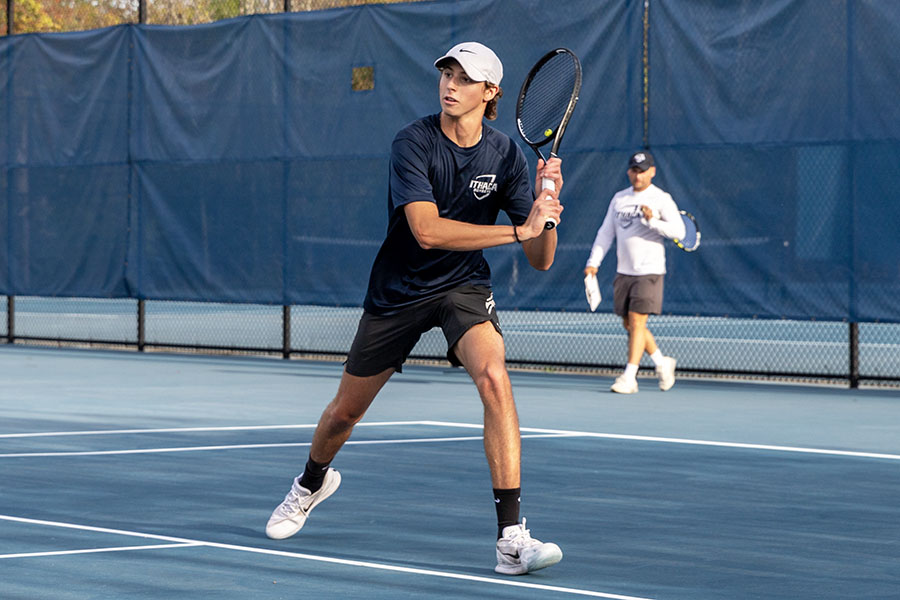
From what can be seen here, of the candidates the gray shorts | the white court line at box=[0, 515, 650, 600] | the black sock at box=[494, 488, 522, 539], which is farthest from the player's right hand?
the gray shorts

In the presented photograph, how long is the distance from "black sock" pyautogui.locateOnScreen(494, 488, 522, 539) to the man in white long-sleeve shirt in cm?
669

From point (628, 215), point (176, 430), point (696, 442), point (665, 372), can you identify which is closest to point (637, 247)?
point (628, 215)

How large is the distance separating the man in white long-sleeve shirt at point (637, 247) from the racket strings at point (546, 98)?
5.41 metres

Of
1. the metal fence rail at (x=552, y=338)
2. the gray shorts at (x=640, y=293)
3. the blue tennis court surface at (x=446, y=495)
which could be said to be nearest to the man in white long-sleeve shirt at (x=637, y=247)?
the gray shorts at (x=640, y=293)

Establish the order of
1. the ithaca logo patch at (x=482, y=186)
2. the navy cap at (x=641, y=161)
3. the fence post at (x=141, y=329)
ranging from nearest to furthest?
the ithaca logo patch at (x=482, y=186) < the navy cap at (x=641, y=161) < the fence post at (x=141, y=329)

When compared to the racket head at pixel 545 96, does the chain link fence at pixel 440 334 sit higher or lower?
lower

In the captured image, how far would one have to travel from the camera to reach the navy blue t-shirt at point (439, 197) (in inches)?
239

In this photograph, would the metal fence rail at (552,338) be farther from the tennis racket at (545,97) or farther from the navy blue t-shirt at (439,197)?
the navy blue t-shirt at (439,197)

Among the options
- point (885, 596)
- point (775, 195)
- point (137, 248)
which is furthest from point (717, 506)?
point (137, 248)

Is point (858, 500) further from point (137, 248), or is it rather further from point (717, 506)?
point (137, 248)

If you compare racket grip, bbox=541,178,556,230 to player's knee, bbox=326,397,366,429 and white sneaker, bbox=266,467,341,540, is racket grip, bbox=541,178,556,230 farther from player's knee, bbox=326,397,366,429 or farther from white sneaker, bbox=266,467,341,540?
white sneaker, bbox=266,467,341,540

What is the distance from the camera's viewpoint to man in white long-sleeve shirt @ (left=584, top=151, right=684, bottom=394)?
1248 centimetres

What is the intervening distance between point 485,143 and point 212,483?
2627mm

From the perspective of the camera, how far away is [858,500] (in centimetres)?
746
